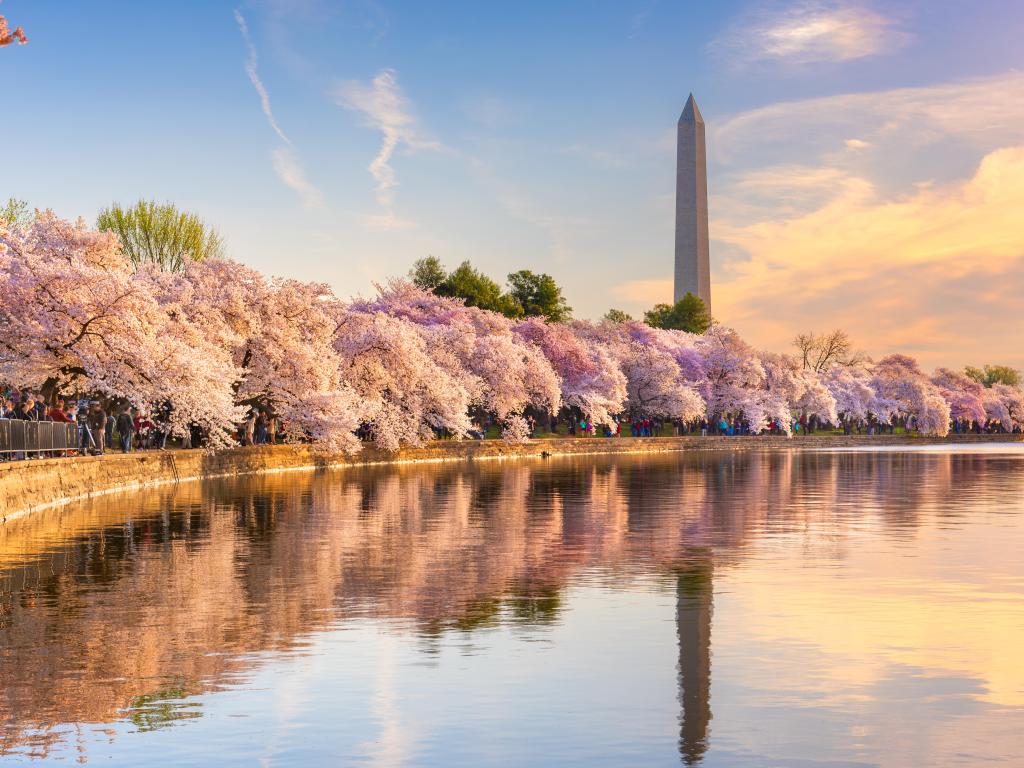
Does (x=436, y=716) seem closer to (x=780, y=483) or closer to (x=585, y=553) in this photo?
(x=585, y=553)

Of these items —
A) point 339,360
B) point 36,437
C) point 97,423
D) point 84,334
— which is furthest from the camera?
point 339,360

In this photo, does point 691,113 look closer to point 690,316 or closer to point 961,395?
point 690,316

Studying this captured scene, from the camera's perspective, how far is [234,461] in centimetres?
5759

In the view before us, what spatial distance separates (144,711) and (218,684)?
1107 millimetres

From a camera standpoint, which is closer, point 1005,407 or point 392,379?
point 392,379

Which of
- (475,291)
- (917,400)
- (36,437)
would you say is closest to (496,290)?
(475,291)

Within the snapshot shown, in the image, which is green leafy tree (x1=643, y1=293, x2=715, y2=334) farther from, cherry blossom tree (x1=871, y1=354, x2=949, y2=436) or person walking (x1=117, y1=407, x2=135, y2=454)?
person walking (x1=117, y1=407, x2=135, y2=454)

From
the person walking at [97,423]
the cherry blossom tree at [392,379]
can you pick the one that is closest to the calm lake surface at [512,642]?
the person walking at [97,423]

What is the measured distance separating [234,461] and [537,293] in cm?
9240

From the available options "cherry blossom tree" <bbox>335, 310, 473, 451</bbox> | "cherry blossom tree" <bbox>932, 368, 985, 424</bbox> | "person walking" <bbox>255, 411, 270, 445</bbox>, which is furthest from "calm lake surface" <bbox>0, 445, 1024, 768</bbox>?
"cherry blossom tree" <bbox>932, 368, 985, 424</bbox>

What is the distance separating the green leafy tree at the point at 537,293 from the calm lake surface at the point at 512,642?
115m

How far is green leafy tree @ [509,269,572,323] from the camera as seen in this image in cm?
14712

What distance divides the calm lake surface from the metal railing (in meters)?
4.41

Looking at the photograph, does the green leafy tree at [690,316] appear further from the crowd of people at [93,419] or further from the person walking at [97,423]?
the person walking at [97,423]
